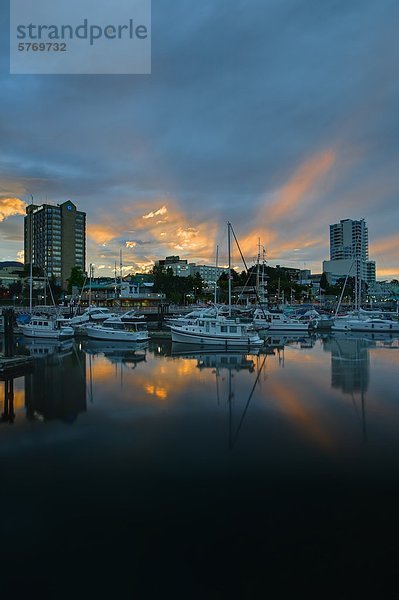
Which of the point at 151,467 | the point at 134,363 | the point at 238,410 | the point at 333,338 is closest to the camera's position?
the point at 151,467

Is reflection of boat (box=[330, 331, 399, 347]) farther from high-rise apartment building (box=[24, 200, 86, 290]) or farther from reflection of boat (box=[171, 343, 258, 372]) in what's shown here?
high-rise apartment building (box=[24, 200, 86, 290])

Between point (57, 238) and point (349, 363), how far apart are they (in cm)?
14791

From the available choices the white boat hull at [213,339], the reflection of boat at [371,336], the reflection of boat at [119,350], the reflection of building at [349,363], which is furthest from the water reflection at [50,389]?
the reflection of boat at [371,336]

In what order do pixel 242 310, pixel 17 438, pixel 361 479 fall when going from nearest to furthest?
pixel 361 479, pixel 17 438, pixel 242 310

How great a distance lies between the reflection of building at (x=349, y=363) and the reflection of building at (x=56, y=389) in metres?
14.5

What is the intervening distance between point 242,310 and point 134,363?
166 ft

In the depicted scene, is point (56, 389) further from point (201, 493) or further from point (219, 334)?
point (219, 334)

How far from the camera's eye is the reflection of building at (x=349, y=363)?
2310 centimetres

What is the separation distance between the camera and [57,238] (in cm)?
15800

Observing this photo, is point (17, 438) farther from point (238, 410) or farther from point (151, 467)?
point (238, 410)

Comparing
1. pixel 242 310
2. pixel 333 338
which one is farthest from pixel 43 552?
pixel 242 310

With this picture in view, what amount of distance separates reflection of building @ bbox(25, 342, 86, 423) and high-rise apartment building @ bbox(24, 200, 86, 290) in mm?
Answer: 130217

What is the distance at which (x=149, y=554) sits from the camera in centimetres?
757

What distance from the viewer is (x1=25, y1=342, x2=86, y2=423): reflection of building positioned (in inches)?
687
